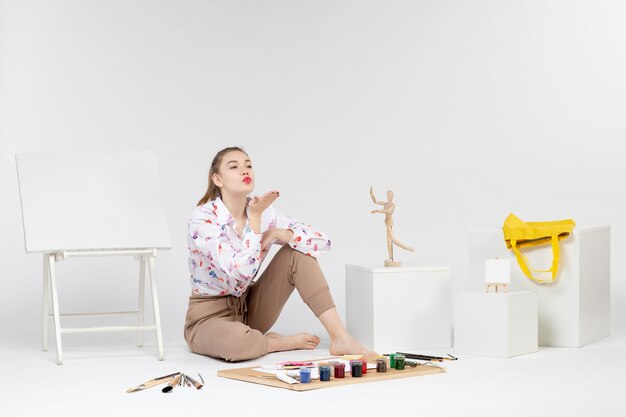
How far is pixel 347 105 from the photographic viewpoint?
6.71m

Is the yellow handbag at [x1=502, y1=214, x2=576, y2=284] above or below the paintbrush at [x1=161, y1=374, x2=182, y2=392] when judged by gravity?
above

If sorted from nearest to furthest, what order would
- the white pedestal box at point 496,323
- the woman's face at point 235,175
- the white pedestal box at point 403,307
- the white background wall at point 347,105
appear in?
the white pedestal box at point 496,323 → the woman's face at point 235,175 → the white pedestal box at point 403,307 → the white background wall at point 347,105

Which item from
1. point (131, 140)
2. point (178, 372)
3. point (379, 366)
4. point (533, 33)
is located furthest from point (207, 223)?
point (533, 33)

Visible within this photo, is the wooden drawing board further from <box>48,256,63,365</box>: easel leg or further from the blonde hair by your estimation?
the blonde hair

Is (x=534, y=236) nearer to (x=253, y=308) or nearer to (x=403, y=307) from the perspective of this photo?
(x=403, y=307)

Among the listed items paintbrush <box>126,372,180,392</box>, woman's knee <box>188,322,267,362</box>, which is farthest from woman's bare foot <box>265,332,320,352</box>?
paintbrush <box>126,372,180,392</box>

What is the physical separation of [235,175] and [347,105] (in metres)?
2.28

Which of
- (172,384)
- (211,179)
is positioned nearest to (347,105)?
(211,179)

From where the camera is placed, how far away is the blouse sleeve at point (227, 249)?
4.33 metres

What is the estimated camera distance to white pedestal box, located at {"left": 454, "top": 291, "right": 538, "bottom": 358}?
4.41 m

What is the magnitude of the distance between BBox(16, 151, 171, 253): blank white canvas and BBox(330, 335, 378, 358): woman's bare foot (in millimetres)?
823

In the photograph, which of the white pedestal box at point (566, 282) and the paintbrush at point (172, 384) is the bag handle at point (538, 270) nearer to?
Result: the white pedestal box at point (566, 282)

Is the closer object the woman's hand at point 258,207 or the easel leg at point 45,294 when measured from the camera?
the woman's hand at point 258,207

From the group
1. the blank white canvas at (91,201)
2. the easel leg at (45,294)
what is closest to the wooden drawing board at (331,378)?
the blank white canvas at (91,201)
